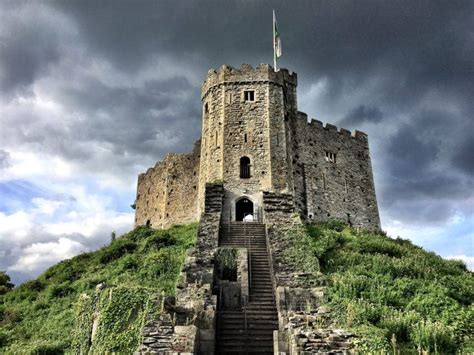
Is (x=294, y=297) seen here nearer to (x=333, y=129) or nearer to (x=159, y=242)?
(x=159, y=242)

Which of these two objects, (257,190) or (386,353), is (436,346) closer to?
(386,353)

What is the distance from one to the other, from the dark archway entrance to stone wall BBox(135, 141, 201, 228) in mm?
6040

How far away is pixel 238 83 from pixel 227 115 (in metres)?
2.34

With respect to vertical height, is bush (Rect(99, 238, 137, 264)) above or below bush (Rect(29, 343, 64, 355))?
Result: above

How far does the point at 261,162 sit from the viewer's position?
26.4m

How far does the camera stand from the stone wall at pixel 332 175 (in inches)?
1190

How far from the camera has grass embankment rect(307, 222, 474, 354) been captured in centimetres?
1164

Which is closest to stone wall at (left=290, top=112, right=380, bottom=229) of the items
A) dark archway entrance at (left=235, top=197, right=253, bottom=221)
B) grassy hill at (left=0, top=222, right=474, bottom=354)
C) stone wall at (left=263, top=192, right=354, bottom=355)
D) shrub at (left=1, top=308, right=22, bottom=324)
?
dark archway entrance at (left=235, top=197, right=253, bottom=221)

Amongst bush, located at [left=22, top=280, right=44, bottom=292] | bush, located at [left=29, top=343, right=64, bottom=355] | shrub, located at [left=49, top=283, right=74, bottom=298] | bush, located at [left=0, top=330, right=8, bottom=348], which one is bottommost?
bush, located at [left=29, top=343, right=64, bottom=355]

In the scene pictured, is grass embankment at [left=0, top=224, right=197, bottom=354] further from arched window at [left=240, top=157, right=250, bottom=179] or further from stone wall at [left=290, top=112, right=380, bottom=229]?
stone wall at [left=290, top=112, right=380, bottom=229]

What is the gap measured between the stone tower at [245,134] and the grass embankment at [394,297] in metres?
5.19

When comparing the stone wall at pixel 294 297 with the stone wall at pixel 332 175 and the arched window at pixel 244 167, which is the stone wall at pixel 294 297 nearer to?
the arched window at pixel 244 167

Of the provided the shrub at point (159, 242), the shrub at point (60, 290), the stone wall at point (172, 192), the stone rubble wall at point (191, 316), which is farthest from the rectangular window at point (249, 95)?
the shrub at point (60, 290)

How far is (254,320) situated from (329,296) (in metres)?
2.51
